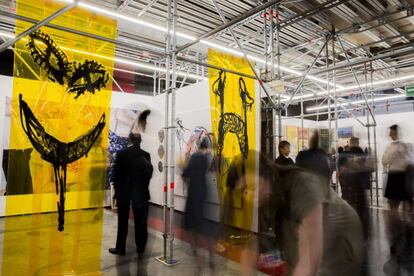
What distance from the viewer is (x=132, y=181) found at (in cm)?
393

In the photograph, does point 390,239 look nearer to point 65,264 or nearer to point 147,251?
point 147,251

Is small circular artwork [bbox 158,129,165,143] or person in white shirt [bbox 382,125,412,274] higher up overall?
small circular artwork [bbox 158,129,165,143]

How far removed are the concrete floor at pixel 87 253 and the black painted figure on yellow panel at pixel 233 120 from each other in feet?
4.90

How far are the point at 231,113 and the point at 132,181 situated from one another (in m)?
1.68

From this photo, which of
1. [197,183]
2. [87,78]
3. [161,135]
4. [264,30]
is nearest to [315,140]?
[197,183]

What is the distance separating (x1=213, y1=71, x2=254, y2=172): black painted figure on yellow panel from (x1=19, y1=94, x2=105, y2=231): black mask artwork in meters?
1.77

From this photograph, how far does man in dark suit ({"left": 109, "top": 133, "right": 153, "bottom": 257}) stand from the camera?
3.86 m

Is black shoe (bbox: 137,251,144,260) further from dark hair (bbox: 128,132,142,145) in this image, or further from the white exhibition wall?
the white exhibition wall

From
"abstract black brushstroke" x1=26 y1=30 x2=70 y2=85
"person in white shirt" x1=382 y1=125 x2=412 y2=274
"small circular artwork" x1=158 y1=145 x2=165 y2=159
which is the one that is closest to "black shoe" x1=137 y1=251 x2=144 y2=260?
"abstract black brushstroke" x1=26 y1=30 x2=70 y2=85

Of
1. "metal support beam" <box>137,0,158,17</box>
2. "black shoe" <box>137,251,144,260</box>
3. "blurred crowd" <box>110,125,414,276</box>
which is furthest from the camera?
"metal support beam" <box>137,0,158,17</box>

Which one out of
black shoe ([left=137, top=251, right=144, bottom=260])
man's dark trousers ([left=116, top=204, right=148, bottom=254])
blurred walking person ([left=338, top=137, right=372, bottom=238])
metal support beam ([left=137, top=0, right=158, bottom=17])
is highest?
metal support beam ([left=137, top=0, right=158, bottom=17])

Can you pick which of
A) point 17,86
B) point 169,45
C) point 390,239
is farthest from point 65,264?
point 390,239

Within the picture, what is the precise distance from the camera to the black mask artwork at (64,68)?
9.36ft

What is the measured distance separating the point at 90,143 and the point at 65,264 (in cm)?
171
